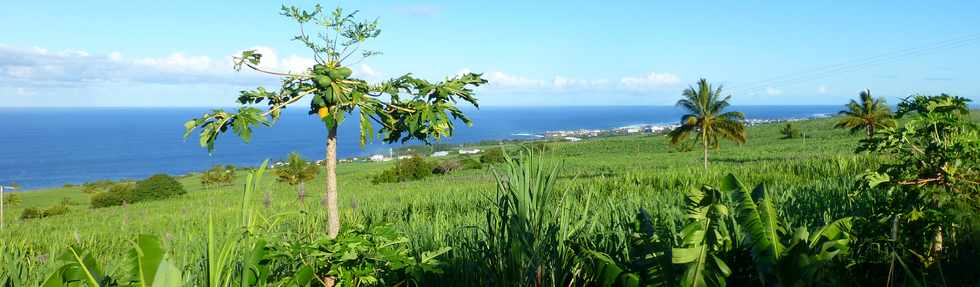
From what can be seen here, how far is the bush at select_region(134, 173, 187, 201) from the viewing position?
98.2ft

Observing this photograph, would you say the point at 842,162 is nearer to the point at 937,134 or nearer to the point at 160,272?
the point at 937,134

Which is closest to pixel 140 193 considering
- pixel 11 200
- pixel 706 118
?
pixel 11 200

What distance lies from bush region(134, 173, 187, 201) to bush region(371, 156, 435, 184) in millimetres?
9933

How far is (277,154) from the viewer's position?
128 m

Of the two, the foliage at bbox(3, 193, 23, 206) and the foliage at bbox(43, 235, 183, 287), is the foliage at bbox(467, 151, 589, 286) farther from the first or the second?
the foliage at bbox(3, 193, 23, 206)

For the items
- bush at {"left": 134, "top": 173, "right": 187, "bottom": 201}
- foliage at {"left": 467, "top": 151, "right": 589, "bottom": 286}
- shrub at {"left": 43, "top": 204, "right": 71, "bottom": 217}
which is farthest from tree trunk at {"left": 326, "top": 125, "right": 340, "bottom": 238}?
bush at {"left": 134, "top": 173, "right": 187, "bottom": 201}

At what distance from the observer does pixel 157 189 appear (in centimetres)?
3056

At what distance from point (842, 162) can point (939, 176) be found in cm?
1103

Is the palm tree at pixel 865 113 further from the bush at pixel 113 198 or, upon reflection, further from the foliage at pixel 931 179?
the bush at pixel 113 198

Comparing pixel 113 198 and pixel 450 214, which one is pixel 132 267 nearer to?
pixel 450 214

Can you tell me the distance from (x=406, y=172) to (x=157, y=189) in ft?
40.8

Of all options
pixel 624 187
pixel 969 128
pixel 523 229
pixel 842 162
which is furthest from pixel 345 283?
pixel 842 162

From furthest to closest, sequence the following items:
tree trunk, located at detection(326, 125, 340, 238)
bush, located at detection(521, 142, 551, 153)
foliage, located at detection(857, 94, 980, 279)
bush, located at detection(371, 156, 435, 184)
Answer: bush, located at detection(371, 156, 435, 184) < tree trunk, located at detection(326, 125, 340, 238) < foliage, located at detection(857, 94, 980, 279) < bush, located at detection(521, 142, 551, 153)

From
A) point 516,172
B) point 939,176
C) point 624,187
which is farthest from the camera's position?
point 624,187
